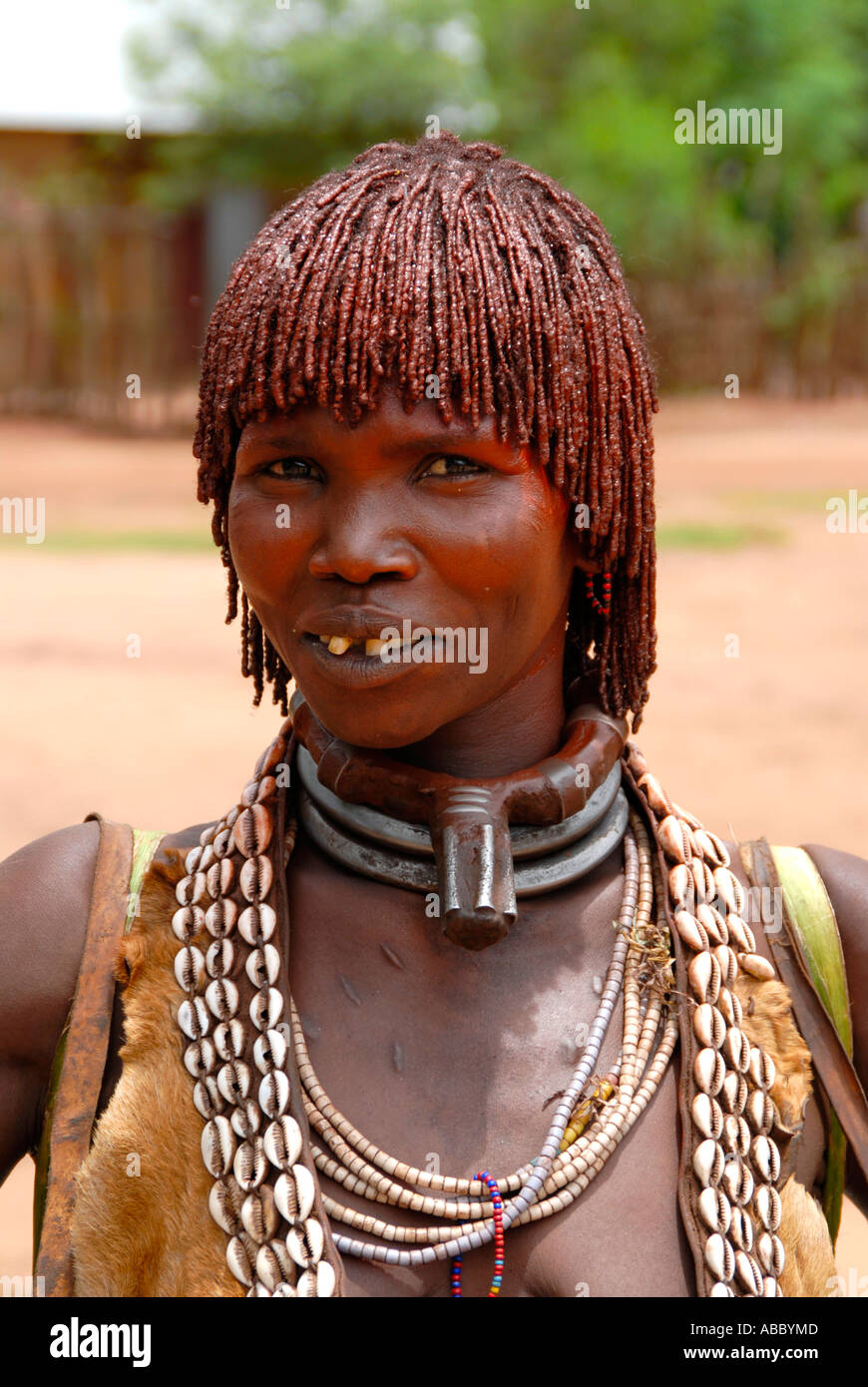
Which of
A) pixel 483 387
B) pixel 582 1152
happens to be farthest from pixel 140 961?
pixel 483 387

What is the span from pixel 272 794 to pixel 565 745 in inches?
14.8

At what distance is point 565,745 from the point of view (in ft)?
6.54

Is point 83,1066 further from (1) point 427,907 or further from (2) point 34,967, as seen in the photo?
(1) point 427,907

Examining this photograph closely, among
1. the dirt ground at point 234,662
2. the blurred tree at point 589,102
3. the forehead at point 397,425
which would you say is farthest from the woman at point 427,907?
the blurred tree at point 589,102

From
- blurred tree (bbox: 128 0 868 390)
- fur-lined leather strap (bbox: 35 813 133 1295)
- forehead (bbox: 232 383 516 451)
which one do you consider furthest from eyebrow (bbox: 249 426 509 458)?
blurred tree (bbox: 128 0 868 390)

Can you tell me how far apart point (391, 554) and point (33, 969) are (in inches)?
27.3

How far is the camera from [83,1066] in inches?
75.8

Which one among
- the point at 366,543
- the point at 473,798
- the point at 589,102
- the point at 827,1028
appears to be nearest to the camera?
the point at 366,543

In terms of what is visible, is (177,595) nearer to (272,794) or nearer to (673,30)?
(272,794)

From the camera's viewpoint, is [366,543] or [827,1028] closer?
[366,543]

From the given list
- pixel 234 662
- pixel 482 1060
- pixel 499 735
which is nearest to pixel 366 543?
pixel 499 735

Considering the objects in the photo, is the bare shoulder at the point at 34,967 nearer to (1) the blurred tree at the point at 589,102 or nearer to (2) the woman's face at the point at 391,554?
(2) the woman's face at the point at 391,554

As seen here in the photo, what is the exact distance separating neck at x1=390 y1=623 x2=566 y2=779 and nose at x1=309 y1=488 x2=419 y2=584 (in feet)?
0.98

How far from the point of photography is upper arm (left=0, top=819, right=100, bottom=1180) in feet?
6.43
